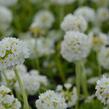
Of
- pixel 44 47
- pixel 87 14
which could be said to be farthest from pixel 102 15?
pixel 44 47

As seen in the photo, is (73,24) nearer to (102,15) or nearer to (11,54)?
(11,54)

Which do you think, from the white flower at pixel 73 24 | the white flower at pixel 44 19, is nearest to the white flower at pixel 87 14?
the white flower at pixel 44 19

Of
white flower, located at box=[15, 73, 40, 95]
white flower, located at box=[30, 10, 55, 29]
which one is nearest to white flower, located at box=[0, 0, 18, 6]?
white flower, located at box=[30, 10, 55, 29]

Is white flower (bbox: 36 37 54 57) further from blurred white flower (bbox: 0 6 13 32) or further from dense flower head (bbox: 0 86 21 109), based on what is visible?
dense flower head (bbox: 0 86 21 109)

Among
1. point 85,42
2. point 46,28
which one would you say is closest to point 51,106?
point 85,42

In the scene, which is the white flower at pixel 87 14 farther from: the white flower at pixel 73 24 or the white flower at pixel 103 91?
the white flower at pixel 103 91
